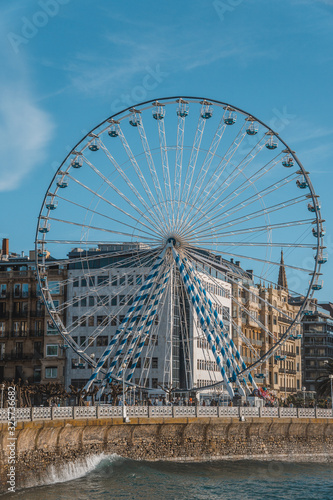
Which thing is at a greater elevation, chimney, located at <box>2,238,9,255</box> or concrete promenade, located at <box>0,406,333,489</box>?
chimney, located at <box>2,238,9,255</box>

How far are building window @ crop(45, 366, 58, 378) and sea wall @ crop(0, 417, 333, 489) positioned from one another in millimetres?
45689

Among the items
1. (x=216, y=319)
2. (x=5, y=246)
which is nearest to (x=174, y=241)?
(x=216, y=319)

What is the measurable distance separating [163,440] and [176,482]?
7158 mm

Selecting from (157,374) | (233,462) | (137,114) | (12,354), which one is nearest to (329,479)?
(233,462)

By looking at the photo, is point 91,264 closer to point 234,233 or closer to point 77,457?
point 234,233

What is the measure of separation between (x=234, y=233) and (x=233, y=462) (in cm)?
1782

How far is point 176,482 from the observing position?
2084 inches

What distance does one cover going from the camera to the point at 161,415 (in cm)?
5888

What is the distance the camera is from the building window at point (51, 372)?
108m

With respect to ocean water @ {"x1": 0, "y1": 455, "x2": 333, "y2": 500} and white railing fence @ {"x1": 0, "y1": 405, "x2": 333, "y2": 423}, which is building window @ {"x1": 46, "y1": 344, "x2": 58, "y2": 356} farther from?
ocean water @ {"x1": 0, "y1": 455, "x2": 333, "y2": 500}

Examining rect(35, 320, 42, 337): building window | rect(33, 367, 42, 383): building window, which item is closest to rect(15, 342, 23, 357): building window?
rect(35, 320, 42, 337): building window

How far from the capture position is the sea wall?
4797 centimetres

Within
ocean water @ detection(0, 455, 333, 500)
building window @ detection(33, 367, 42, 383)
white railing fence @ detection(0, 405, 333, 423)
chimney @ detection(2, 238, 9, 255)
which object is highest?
chimney @ detection(2, 238, 9, 255)

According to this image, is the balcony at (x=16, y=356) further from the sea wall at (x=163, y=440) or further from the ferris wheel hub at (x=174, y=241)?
the sea wall at (x=163, y=440)
